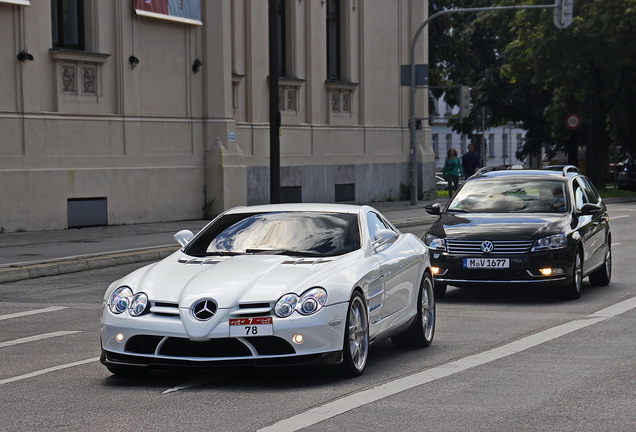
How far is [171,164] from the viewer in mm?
28875

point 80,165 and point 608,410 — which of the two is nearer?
point 608,410

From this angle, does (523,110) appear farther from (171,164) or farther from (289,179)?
(171,164)

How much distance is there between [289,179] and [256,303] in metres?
26.3

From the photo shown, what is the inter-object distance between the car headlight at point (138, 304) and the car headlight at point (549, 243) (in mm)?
6355

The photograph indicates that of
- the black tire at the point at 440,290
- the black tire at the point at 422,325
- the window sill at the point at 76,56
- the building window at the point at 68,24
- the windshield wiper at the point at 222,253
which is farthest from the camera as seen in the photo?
the building window at the point at 68,24

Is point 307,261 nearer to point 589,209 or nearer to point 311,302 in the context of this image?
point 311,302

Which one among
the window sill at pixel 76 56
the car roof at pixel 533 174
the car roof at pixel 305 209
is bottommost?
the car roof at pixel 305 209

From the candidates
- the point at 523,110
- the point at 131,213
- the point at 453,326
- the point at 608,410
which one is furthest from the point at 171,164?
the point at 523,110

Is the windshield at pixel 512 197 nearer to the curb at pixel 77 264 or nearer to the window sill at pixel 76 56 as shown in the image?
the curb at pixel 77 264

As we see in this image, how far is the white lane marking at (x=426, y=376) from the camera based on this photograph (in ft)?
23.5

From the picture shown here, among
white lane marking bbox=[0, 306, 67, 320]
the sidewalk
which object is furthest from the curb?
white lane marking bbox=[0, 306, 67, 320]

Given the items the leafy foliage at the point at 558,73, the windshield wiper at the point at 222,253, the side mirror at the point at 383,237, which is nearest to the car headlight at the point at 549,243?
the side mirror at the point at 383,237

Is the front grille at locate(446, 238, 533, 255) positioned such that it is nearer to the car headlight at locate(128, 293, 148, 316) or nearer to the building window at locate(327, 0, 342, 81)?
the car headlight at locate(128, 293, 148, 316)

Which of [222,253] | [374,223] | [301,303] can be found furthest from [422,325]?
[301,303]
